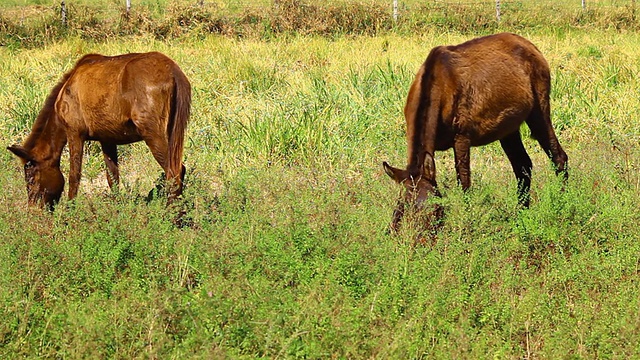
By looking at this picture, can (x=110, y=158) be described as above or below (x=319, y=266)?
below

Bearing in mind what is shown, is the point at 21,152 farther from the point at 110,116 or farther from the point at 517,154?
the point at 517,154

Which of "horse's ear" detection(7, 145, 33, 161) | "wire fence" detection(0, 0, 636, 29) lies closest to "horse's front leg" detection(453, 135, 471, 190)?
"horse's ear" detection(7, 145, 33, 161)

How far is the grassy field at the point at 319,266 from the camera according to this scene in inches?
158

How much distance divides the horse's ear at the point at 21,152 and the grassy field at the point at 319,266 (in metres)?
0.26

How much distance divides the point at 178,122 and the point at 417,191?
2.40 metres

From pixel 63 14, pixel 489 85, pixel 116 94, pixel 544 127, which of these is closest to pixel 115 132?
pixel 116 94

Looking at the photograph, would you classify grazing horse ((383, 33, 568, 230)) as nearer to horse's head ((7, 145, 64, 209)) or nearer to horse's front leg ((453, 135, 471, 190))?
horse's front leg ((453, 135, 471, 190))

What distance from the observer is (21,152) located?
22.0ft

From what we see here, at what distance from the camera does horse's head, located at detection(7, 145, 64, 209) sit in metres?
6.83

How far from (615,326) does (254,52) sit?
1052 cm

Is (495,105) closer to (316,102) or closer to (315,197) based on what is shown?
(315,197)

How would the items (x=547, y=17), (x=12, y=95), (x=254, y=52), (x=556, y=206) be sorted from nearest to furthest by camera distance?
(x=556, y=206)
(x=12, y=95)
(x=254, y=52)
(x=547, y=17)

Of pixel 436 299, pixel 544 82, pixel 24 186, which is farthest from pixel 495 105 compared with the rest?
pixel 24 186

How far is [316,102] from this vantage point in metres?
9.69
